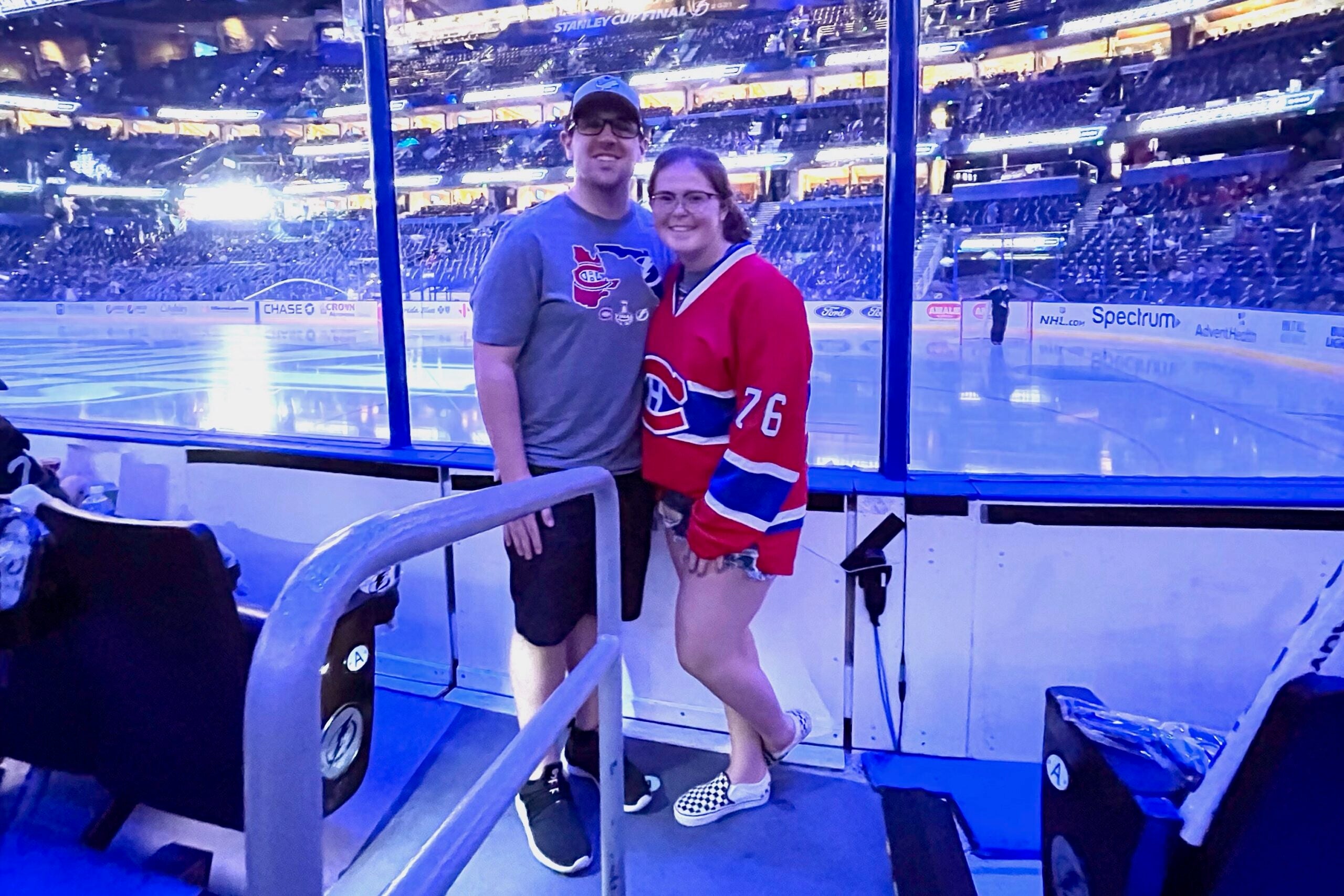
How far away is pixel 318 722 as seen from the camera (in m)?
0.52

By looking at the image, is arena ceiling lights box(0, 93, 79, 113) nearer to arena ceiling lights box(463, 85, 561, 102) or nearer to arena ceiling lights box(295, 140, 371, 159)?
arena ceiling lights box(295, 140, 371, 159)

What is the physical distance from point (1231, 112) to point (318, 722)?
12.0 metres

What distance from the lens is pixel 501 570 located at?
7.01 ft

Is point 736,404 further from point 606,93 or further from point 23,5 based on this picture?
point 23,5

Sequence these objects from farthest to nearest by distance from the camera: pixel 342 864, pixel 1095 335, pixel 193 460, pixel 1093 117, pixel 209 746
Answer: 1. pixel 1093 117
2. pixel 1095 335
3. pixel 193 460
4. pixel 342 864
5. pixel 209 746

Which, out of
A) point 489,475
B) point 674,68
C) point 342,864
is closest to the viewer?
point 342,864

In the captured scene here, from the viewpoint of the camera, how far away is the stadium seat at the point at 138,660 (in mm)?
1245

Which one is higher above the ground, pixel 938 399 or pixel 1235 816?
pixel 1235 816

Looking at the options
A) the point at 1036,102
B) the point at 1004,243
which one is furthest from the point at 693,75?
the point at 1004,243

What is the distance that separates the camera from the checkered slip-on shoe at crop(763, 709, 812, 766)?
1.71m

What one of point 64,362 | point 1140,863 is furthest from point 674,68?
point 1140,863

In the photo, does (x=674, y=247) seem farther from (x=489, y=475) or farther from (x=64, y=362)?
(x=64, y=362)

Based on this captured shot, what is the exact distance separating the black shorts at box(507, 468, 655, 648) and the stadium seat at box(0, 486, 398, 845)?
27 centimetres

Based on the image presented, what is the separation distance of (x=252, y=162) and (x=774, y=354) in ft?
26.1
